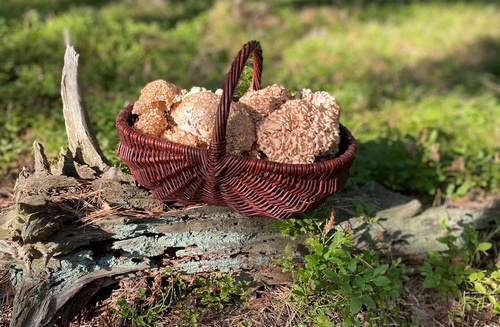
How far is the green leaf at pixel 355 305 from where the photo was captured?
8.72ft

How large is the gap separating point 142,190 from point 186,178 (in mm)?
523

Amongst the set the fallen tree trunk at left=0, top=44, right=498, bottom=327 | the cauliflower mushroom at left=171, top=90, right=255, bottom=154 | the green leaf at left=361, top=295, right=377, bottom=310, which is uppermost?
the cauliflower mushroom at left=171, top=90, right=255, bottom=154

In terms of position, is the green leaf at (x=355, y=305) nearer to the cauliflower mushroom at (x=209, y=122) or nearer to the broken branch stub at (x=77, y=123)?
the cauliflower mushroom at (x=209, y=122)

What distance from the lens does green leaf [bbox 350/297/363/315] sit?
105 inches

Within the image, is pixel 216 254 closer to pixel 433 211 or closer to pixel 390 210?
pixel 390 210

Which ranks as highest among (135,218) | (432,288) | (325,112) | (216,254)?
(325,112)

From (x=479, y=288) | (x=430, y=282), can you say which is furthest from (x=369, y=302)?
(x=479, y=288)

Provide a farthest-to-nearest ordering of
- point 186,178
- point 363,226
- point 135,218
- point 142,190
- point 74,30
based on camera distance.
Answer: point 74,30
point 363,226
point 142,190
point 135,218
point 186,178

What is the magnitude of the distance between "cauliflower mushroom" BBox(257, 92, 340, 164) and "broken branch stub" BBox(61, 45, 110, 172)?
111 centimetres

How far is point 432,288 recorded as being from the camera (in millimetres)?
3348

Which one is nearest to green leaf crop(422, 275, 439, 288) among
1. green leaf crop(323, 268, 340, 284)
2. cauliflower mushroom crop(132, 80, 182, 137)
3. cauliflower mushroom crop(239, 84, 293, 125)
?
green leaf crop(323, 268, 340, 284)

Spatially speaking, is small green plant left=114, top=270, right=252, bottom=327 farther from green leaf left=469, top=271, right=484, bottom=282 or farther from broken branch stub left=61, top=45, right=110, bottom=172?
green leaf left=469, top=271, right=484, bottom=282

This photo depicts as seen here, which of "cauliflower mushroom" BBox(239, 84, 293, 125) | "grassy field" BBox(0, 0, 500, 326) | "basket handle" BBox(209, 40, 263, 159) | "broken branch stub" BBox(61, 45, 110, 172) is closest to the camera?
"basket handle" BBox(209, 40, 263, 159)

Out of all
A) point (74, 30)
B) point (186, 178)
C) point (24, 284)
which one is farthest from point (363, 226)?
point (74, 30)
